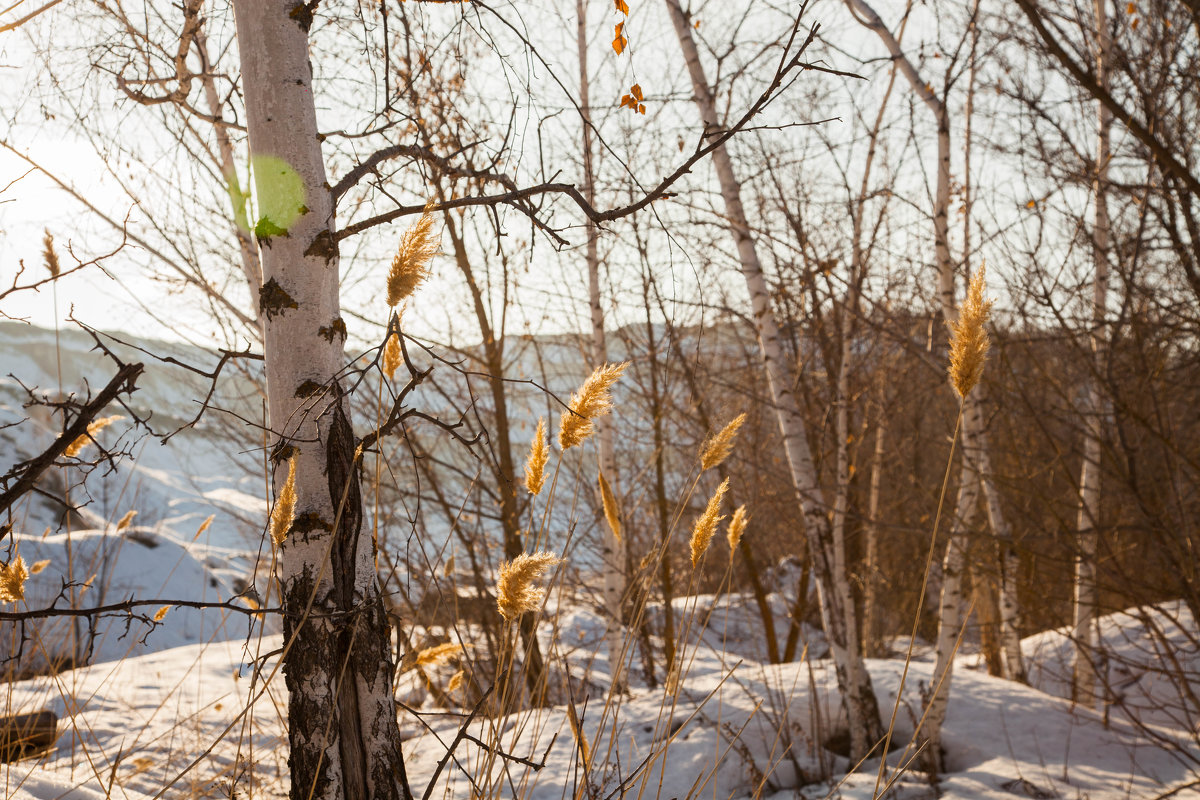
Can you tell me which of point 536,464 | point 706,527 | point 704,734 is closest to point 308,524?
point 536,464

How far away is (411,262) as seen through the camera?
4.56ft

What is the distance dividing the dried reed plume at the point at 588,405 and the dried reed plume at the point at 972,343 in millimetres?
679

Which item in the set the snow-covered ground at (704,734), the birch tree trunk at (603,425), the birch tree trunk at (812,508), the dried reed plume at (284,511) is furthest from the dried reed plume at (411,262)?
the birch tree trunk at (603,425)

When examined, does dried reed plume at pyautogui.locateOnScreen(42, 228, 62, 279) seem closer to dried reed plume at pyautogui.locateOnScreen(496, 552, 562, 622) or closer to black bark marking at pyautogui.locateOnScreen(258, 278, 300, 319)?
black bark marking at pyautogui.locateOnScreen(258, 278, 300, 319)

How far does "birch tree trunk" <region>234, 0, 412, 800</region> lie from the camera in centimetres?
145

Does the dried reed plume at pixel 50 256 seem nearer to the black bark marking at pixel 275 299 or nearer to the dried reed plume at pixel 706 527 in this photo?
the black bark marking at pixel 275 299

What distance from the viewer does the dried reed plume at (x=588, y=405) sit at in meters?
1.58

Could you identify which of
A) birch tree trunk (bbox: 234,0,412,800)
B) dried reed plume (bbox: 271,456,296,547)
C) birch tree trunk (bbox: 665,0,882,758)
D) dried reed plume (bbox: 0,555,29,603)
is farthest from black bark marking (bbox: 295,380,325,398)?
birch tree trunk (bbox: 665,0,882,758)

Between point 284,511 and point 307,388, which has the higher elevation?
point 307,388

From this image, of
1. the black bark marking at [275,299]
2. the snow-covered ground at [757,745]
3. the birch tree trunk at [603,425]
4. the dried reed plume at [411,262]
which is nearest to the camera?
the dried reed plume at [411,262]

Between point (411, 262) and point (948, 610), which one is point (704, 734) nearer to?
point (948, 610)

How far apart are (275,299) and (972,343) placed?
1.40 meters

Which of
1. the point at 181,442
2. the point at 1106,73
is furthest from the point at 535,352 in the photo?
the point at 181,442

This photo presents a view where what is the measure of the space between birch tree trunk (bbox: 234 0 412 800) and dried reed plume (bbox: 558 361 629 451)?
0.46 meters
